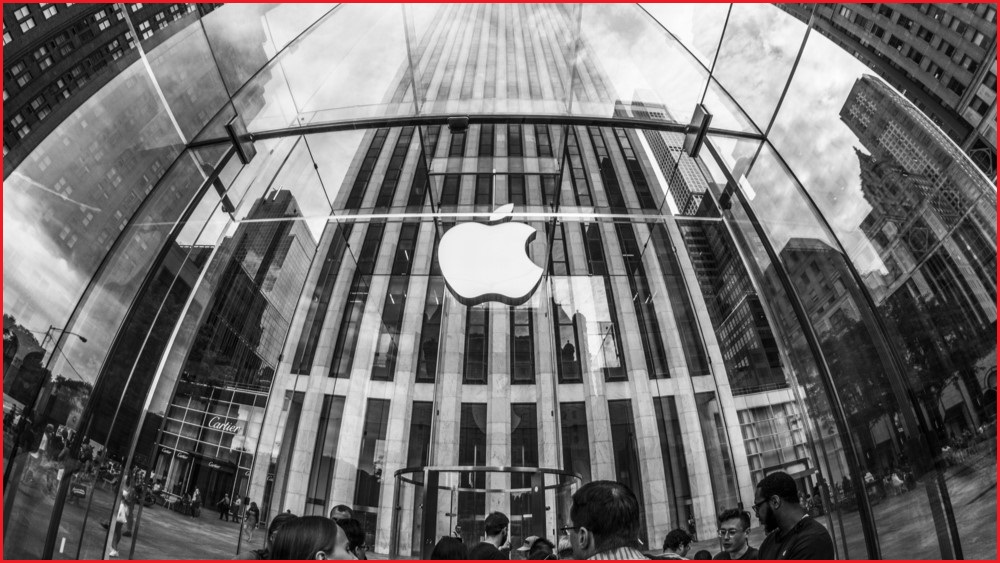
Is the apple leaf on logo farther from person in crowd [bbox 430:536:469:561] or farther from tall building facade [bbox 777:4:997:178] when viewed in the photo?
person in crowd [bbox 430:536:469:561]

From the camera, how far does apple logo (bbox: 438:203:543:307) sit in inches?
367

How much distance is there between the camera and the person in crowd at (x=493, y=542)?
4.35 meters

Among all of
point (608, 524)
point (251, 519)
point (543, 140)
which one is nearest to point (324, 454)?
point (251, 519)

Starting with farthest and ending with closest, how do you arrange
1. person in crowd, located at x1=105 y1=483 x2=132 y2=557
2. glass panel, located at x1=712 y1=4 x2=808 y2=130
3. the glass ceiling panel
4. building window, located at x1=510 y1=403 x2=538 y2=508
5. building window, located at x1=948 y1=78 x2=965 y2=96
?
building window, located at x1=510 y1=403 x2=538 y2=508, the glass ceiling panel, person in crowd, located at x1=105 y1=483 x2=132 y2=557, glass panel, located at x1=712 y1=4 x2=808 y2=130, building window, located at x1=948 y1=78 x2=965 y2=96

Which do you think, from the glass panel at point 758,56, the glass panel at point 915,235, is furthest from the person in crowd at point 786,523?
the glass panel at point 758,56

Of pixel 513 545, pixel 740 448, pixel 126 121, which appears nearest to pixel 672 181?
pixel 740 448

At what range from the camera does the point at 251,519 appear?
7898 mm

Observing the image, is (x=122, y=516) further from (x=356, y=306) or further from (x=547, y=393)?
(x=547, y=393)

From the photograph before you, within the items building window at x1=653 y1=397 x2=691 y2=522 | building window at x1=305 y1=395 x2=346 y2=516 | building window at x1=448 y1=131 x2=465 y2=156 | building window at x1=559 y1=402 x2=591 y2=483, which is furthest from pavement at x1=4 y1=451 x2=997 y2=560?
building window at x1=448 y1=131 x2=465 y2=156

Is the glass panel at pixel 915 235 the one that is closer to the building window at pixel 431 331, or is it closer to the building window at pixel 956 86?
the building window at pixel 956 86

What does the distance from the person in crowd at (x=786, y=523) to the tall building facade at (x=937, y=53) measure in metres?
3.86

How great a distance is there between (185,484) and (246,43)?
21.0ft

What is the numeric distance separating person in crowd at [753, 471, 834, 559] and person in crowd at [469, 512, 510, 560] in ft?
6.88

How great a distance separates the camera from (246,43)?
23.4 ft
